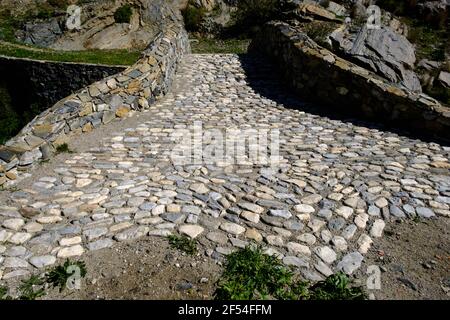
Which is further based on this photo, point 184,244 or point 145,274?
point 184,244

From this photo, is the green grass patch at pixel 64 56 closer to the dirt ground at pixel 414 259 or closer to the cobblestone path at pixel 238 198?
the cobblestone path at pixel 238 198

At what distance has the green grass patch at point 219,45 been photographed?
1778 centimetres

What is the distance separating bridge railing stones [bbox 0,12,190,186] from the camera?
243 inches

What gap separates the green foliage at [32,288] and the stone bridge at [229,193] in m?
0.20

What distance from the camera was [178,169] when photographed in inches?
249

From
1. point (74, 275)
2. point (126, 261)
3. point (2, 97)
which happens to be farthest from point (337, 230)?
point (2, 97)

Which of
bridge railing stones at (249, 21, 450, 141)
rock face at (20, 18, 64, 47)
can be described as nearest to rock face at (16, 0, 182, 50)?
rock face at (20, 18, 64, 47)

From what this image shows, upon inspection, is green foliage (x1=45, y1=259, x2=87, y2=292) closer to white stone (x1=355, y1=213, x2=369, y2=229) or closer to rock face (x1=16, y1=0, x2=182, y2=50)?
white stone (x1=355, y1=213, x2=369, y2=229)

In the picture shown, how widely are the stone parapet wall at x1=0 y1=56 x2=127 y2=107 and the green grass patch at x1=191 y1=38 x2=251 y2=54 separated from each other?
5.65m

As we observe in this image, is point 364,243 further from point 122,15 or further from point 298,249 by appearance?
point 122,15

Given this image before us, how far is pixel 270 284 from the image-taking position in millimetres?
3762

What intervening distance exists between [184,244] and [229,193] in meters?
1.38

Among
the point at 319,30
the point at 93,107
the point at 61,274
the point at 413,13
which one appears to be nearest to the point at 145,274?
the point at 61,274
